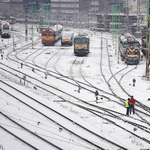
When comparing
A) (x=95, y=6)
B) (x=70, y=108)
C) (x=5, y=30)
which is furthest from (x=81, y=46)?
(x=95, y=6)

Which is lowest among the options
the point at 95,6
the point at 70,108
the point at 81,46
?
the point at 70,108

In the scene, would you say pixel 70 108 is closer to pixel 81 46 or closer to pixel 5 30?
pixel 81 46

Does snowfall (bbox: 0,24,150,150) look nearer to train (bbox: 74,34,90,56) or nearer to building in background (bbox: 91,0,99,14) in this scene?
train (bbox: 74,34,90,56)

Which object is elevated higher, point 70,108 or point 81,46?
point 81,46

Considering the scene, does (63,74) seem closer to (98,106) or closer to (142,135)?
(98,106)

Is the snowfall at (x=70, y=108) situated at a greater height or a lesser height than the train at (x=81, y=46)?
lesser

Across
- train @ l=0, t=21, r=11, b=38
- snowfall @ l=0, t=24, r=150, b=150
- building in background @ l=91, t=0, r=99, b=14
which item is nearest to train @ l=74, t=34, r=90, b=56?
snowfall @ l=0, t=24, r=150, b=150

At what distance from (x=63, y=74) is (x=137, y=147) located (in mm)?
17170

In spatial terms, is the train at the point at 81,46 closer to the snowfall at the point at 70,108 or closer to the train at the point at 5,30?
the snowfall at the point at 70,108

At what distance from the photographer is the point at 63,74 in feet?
97.1

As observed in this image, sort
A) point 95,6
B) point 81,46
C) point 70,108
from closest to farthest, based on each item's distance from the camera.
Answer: point 70,108 → point 81,46 → point 95,6

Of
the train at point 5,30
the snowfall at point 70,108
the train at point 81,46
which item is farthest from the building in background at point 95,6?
the snowfall at point 70,108

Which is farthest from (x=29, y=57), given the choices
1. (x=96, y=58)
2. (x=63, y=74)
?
(x=63, y=74)

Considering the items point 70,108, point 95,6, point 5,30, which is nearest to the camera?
point 70,108
